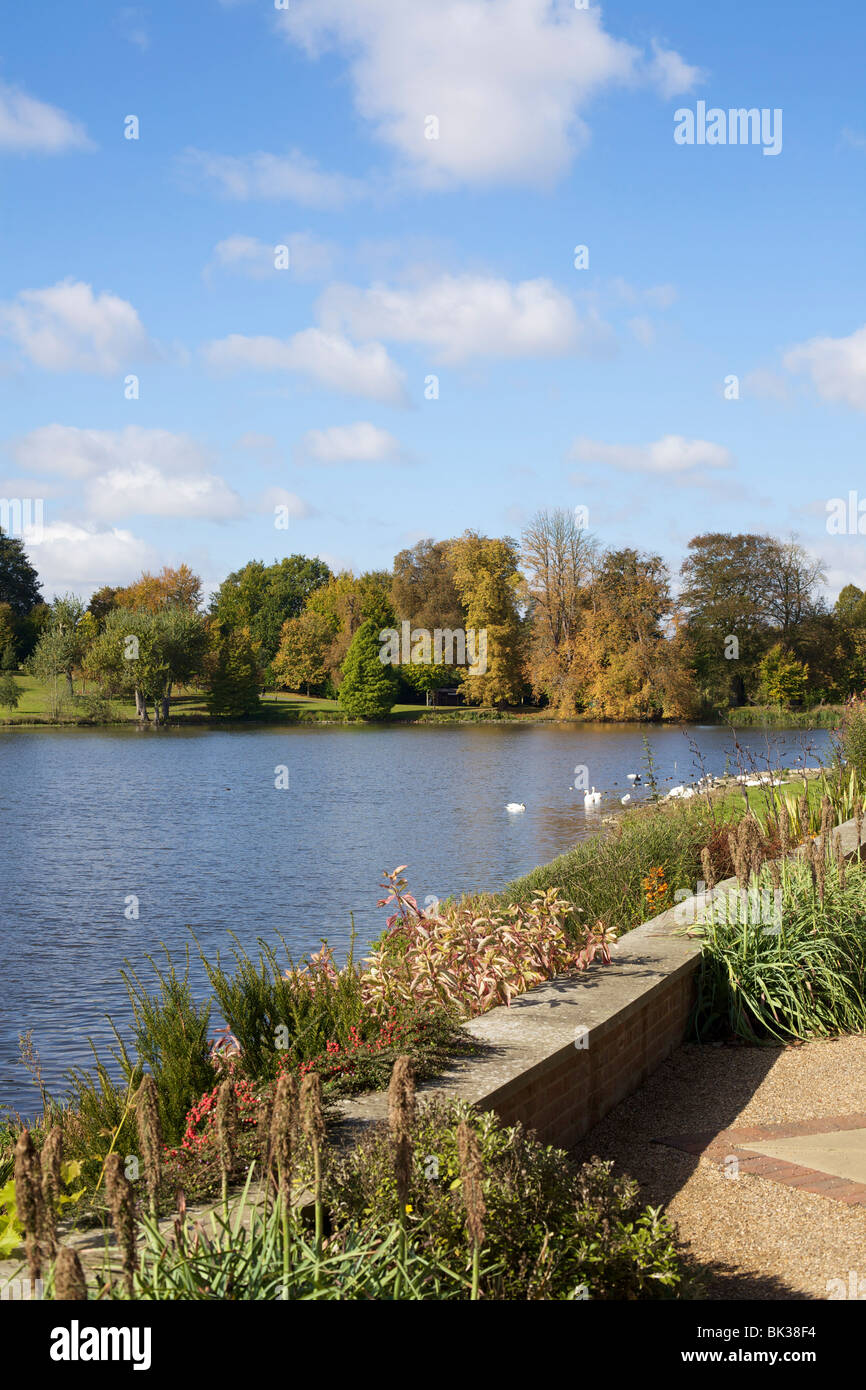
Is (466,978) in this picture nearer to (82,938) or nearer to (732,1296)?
(732,1296)

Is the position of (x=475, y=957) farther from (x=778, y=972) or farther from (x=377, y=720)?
(x=377, y=720)

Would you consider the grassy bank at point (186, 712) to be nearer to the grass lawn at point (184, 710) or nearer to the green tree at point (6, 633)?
the grass lawn at point (184, 710)

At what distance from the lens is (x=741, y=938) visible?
19.3ft

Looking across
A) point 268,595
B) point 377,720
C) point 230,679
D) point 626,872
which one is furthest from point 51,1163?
point 268,595

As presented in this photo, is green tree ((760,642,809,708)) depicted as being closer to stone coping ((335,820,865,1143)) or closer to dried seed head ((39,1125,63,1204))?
stone coping ((335,820,865,1143))

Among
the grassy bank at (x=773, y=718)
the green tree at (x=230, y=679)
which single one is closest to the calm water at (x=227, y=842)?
the grassy bank at (x=773, y=718)

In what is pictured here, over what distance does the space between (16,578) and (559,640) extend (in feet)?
135

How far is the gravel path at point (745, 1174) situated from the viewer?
3.36m

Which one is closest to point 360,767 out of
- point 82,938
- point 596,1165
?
point 82,938

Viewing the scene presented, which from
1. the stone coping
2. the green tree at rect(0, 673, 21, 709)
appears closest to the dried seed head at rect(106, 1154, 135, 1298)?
the stone coping

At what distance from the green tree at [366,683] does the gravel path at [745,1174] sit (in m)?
54.8

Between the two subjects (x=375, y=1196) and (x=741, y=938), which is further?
(x=741, y=938)

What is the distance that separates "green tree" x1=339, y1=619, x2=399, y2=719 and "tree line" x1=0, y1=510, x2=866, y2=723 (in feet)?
0.29
